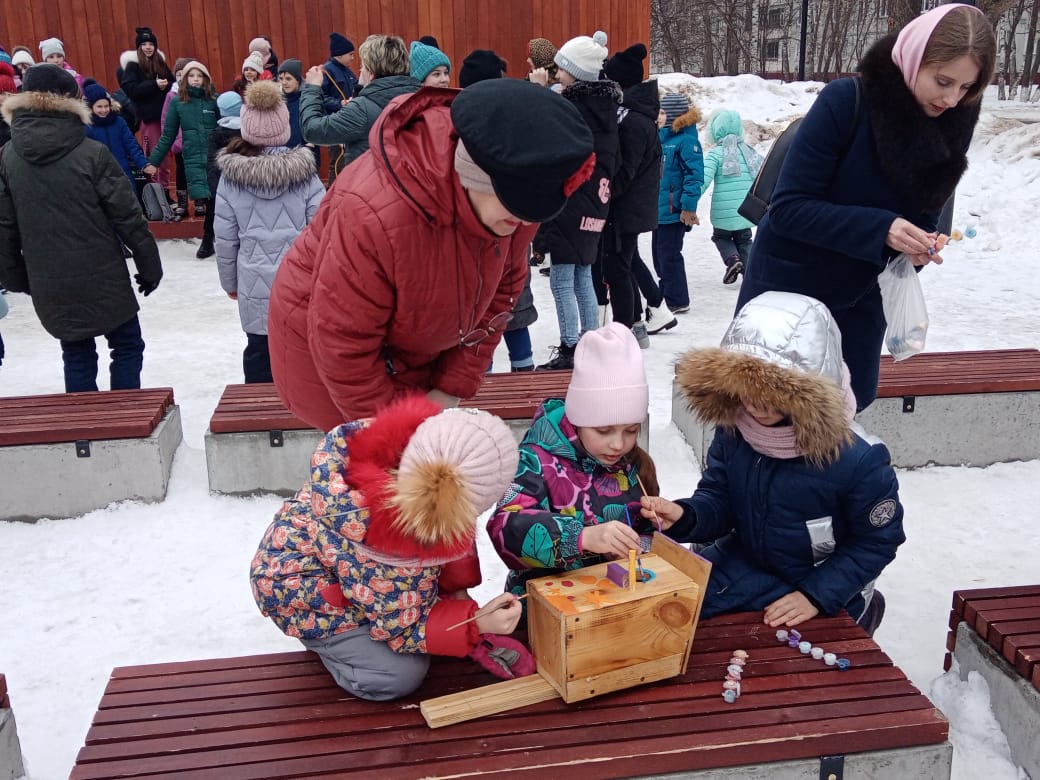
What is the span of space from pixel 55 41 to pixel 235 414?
8349 mm

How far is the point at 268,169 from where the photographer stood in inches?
187

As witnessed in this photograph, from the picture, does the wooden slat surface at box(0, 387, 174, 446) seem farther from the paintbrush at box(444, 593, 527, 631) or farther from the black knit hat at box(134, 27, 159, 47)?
the black knit hat at box(134, 27, 159, 47)

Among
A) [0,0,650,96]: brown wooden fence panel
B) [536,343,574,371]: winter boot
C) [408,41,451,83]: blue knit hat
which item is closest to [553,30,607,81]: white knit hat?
[408,41,451,83]: blue knit hat

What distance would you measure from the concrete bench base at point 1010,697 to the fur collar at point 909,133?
1.32m

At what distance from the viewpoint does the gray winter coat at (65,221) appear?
14.8 ft

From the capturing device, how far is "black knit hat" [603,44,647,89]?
6.14 metres

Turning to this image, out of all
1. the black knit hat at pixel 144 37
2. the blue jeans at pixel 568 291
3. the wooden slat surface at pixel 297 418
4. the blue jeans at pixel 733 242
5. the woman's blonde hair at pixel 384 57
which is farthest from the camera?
the black knit hat at pixel 144 37

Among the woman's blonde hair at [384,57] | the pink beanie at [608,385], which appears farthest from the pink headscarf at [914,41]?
the woman's blonde hair at [384,57]

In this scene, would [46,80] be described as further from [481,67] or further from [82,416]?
[481,67]

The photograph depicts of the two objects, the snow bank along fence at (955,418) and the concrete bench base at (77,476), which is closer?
the concrete bench base at (77,476)

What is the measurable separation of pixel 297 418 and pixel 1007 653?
2.82 m

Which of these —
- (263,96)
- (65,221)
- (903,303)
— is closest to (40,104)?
(65,221)

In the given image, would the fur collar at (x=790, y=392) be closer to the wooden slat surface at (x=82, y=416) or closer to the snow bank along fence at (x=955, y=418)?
the snow bank along fence at (x=955, y=418)

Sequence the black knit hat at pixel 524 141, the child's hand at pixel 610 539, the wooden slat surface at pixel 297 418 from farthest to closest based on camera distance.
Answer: the wooden slat surface at pixel 297 418, the child's hand at pixel 610 539, the black knit hat at pixel 524 141
